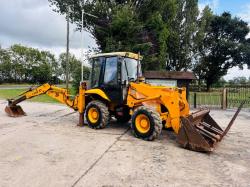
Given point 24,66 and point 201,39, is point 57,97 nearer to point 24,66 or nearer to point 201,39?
point 201,39

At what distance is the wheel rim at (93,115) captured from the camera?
8813 millimetres

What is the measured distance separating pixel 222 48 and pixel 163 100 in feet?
115

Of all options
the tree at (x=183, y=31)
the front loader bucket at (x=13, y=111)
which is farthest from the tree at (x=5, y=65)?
the front loader bucket at (x=13, y=111)

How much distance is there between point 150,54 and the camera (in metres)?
23.5

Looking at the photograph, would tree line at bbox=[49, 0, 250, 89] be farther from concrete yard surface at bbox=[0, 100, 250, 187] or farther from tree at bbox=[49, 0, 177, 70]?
concrete yard surface at bbox=[0, 100, 250, 187]

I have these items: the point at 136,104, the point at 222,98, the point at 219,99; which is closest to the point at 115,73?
the point at 136,104

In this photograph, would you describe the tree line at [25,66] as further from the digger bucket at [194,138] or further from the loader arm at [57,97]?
the digger bucket at [194,138]

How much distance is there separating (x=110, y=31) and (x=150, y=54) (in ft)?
12.9

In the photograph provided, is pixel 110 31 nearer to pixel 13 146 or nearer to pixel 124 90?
pixel 124 90

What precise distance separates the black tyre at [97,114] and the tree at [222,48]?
107ft

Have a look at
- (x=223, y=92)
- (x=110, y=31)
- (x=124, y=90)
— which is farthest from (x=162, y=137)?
(x=110, y=31)

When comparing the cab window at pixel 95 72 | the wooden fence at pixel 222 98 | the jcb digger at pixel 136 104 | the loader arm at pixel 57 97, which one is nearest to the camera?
the jcb digger at pixel 136 104

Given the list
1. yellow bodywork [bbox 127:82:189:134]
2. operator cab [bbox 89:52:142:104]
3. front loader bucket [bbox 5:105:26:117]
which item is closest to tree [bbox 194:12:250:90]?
front loader bucket [bbox 5:105:26:117]

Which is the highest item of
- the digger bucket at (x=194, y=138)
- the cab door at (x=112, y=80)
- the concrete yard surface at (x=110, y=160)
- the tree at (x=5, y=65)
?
the tree at (x=5, y=65)
